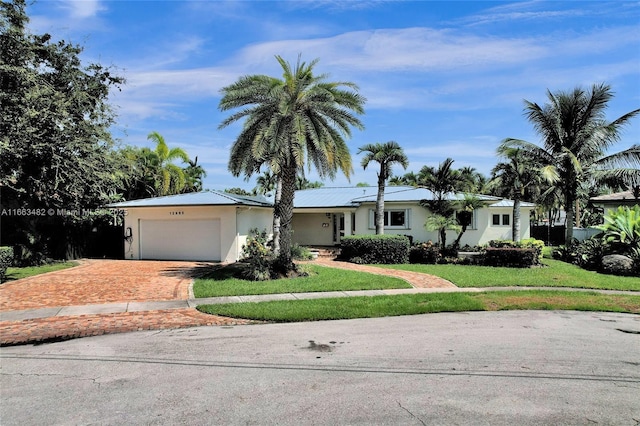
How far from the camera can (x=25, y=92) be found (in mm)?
13977

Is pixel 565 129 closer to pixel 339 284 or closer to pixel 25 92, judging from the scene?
pixel 339 284

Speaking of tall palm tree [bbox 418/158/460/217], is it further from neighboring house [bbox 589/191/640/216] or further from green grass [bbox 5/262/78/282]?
green grass [bbox 5/262/78/282]

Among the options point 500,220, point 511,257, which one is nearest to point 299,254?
point 511,257

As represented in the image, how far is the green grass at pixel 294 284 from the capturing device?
40.9 feet

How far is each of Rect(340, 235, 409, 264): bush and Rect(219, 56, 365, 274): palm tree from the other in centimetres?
545

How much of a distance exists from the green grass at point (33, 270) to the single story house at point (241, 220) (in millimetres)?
3683

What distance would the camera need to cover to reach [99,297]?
11.6 metres

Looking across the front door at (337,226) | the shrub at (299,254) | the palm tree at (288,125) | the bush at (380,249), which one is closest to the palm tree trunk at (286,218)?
the palm tree at (288,125)

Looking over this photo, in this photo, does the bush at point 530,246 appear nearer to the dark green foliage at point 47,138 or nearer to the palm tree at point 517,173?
the palm tree at point 517,173

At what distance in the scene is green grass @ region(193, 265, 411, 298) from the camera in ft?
40.9

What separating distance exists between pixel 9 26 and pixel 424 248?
18883mm

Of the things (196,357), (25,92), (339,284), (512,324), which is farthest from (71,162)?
(512,324)

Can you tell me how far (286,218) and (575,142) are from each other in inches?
641

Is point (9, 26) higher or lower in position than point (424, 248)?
higher
